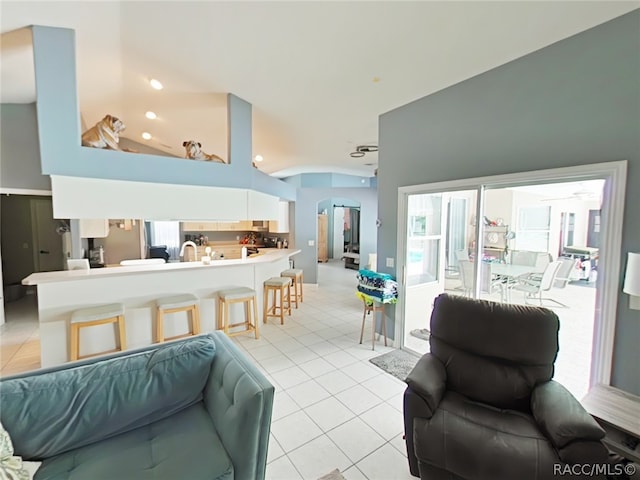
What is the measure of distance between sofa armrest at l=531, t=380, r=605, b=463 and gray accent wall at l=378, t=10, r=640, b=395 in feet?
2.47

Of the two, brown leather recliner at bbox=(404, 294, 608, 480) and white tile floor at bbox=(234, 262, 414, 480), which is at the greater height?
brown leather recliner at bbox=(404, 294, 608, 480)

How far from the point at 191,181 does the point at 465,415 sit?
12.9ft

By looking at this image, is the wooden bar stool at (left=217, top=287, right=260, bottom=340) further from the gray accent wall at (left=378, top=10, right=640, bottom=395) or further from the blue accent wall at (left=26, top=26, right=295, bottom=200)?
the gray accent wall at (left=378, top=10, right=640, bottom=395)

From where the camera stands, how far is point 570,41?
2.10m

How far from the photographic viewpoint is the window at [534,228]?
2.67m

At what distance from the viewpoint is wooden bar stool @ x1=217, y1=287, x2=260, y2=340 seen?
149 inches

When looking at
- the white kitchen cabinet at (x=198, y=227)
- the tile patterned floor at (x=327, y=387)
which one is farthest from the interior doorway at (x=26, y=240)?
the white kitchen cabinet at (x=198, y=227)

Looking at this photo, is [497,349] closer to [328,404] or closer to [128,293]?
[328,404]

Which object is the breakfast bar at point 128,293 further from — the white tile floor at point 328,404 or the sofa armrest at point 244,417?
the sofa armrest at point 244,417

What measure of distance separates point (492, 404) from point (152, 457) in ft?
6.78

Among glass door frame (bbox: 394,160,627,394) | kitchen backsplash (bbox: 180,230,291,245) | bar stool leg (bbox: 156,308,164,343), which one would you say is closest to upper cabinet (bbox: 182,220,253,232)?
kitchen backsplash (bbox: 180,230,291,245)

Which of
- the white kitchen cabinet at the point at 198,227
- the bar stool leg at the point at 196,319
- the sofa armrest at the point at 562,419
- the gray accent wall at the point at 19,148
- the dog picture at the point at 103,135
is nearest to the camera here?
the sofa armrest at the point at 562,419

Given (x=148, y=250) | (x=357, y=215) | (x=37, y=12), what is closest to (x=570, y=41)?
(x=37, y=12)

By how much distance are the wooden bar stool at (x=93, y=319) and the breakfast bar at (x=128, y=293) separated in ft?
0.54
